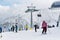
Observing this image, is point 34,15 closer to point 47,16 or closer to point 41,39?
point 47,16

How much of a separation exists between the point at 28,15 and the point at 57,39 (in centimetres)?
13737

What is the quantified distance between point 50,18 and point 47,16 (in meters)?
3.49

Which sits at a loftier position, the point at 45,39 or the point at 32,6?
the point at 32,6

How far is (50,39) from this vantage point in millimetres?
16531

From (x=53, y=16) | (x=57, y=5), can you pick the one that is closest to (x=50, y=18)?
(x=53, y=16)

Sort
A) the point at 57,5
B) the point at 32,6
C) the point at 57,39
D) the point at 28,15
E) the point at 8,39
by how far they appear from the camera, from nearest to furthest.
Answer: the point at 57,39, the point at 8,39, the point at 32,6, the point at 57,5, the point at 28,15

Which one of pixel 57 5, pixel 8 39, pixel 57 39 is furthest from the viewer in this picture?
pixel 57 5

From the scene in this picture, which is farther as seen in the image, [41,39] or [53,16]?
[53,16]

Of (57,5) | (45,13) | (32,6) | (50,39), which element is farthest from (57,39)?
(45,13)

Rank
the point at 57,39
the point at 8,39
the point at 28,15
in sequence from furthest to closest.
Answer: the point at 28,15 < the point at 8,39 < the point at 57,39

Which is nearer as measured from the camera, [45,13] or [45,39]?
[45,39]

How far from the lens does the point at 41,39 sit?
17.1 metres

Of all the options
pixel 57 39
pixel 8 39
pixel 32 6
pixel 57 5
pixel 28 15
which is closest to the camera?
pixel 57 39

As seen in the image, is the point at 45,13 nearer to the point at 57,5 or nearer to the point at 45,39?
the point at 57,5
